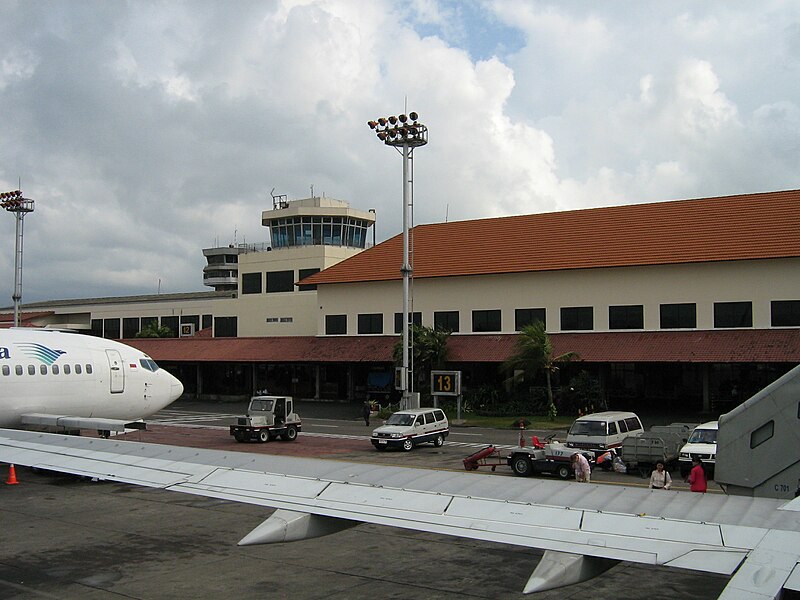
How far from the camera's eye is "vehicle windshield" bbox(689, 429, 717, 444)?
88.1 ft

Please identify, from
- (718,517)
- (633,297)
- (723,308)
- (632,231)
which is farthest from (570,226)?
(718,517)

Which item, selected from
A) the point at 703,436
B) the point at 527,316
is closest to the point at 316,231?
the point at 527,316

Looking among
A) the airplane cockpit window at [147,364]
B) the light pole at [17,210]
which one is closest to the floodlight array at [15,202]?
the light pole at [17,210]

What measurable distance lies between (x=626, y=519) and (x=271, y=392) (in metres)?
57.9

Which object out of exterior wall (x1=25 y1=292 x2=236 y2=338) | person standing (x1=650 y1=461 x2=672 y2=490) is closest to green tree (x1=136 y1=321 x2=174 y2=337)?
exterior wall (x1=25 y1=292 x2=236 y2=338)

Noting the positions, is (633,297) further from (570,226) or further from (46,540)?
(46,540)

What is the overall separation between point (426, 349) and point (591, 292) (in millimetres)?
10977

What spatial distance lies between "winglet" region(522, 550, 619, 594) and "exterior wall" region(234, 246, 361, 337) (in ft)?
184

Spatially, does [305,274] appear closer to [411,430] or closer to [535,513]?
[411,430]

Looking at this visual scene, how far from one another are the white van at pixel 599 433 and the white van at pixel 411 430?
7723mm

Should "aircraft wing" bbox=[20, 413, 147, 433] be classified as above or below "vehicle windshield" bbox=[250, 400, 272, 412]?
above

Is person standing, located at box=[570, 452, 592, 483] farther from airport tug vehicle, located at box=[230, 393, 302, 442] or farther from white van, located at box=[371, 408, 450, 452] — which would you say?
airport tug vehicle, located at box=[230, 393, 302, 442]

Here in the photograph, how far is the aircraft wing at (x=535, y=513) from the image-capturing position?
6.21 meters

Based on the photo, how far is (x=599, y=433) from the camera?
28969 millimetres
